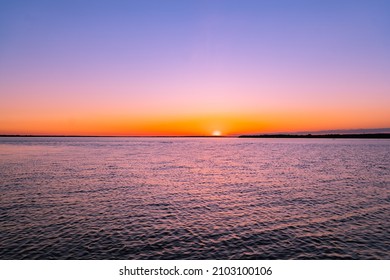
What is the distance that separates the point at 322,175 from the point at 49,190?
3620 centimetres

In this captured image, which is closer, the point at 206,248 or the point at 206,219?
the point at 206,248

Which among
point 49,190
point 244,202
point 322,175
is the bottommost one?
point 244,202

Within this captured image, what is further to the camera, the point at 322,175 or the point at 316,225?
the point at 322,175

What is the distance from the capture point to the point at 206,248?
1536cm

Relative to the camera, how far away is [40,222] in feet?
63.0

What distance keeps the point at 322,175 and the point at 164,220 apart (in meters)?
30.5
